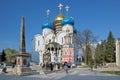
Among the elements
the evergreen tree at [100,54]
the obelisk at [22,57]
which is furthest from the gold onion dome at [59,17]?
the obelisk at [22,57]

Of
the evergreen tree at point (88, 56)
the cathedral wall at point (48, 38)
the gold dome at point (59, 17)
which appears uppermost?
the gold dome at point (59, 17)

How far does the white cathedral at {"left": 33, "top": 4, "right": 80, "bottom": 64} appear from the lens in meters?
83.0

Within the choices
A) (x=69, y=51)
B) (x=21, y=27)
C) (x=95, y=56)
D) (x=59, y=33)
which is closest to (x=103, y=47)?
(x=95, y=56)

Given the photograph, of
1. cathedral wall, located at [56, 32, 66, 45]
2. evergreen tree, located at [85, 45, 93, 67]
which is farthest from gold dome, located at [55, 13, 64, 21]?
evergreen tree, located at [85, 45, 93, 67]

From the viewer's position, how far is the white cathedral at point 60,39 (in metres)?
83.0

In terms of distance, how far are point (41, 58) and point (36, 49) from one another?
6732 millimetres

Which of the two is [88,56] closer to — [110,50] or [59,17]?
[110,50]

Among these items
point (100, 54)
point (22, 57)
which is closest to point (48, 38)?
point (100, 54)

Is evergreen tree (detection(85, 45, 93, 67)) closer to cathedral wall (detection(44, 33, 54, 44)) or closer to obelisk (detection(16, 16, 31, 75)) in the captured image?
cathedral wall (detection(44, 33, 54, 44))

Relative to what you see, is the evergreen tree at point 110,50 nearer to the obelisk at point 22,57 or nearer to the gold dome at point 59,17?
the gold dome at point 59,17

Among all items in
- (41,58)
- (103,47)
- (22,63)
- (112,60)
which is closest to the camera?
(22,63)

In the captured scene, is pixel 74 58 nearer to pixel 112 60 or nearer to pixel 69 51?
pixel 69 51

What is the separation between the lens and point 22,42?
29.2 meters

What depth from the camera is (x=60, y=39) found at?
90.0 metres
